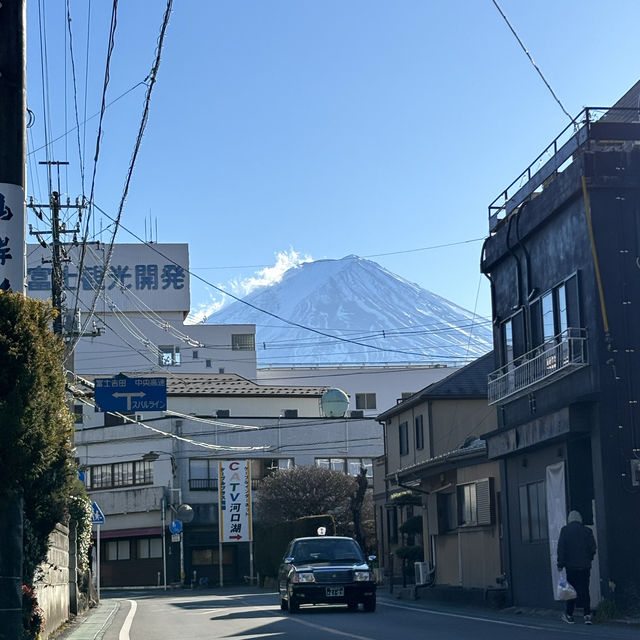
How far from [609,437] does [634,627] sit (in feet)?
12.1

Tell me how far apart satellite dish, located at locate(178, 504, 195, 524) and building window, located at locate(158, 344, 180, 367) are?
31.1 meters

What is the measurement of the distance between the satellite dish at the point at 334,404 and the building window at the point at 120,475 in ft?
42.2

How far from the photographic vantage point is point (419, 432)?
143 feet

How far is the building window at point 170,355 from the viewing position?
9069cm

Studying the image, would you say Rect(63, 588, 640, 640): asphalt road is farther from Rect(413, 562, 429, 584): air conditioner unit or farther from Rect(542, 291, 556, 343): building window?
Rect(413, 562, 429, 584): air conditioner unit

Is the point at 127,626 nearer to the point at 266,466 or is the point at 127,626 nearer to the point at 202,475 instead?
the point at 202,475

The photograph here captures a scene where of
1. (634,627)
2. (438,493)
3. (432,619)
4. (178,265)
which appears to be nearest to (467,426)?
(438,493)

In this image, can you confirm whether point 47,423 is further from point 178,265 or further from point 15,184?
point 178,265

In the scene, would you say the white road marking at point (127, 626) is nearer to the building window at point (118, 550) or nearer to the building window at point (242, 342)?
the building window at point (118, 550)

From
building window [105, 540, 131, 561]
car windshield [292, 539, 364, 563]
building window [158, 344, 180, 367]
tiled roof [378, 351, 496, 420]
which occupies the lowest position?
building window [105, 540, 131, 561]

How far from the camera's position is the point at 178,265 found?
92.2 meters

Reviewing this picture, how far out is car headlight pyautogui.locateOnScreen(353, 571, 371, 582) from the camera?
22609 mm

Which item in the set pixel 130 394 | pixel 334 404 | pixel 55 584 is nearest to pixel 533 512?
pixel 55 584

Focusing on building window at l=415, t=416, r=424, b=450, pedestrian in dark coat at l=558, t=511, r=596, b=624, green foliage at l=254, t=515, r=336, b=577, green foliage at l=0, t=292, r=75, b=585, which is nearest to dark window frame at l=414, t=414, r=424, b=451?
building window at l=415, t=416, r=424, b=450
